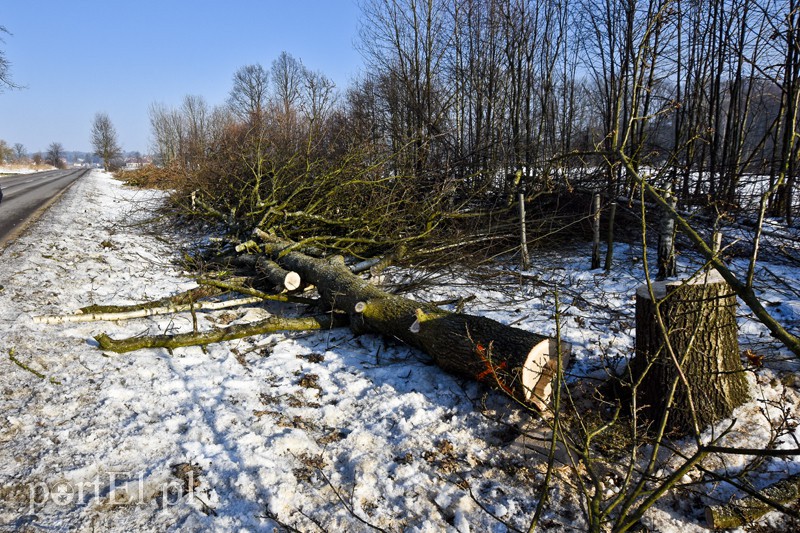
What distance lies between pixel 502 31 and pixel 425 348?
434 inches

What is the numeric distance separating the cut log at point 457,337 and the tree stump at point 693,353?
634mm

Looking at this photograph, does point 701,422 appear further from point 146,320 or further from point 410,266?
point 146,320

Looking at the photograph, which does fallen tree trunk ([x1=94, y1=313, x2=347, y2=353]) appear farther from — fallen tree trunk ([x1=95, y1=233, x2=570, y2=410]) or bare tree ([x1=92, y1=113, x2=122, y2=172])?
bare tree ([x1=92, y1=113, x2=122, y2=172])

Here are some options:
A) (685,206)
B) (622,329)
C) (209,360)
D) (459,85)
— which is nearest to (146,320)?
(209,360)

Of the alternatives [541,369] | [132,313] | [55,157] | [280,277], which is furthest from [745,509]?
[55,157]

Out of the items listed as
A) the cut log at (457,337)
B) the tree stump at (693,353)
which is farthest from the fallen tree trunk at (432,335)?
the tree stump at (693,353)

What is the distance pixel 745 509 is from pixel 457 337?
1.94 m

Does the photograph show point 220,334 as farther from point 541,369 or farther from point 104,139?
point 104,139

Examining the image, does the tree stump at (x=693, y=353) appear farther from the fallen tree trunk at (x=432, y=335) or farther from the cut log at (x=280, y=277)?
the cut log at (x=280, y=277)

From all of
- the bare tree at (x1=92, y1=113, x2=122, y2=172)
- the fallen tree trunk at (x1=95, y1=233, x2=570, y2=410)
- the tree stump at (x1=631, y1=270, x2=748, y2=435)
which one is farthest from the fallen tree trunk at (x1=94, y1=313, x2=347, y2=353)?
the bare tree at (x1=92, y1=113, x2=122, y2=172)

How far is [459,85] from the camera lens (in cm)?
1284

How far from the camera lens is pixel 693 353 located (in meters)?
2.87

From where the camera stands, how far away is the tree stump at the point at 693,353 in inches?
110

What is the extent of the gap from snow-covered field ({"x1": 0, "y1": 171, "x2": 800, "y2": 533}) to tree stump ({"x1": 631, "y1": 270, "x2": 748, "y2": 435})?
0.71ft
